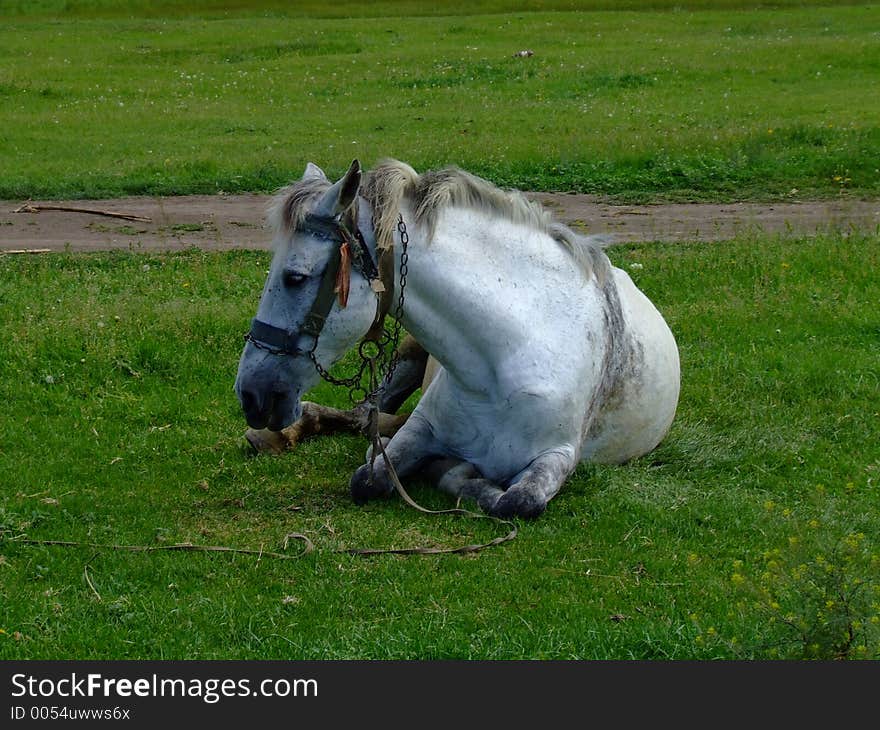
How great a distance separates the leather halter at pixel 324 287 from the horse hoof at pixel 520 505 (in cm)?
115

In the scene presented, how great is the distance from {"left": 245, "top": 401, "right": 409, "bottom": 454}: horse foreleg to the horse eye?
1900 millimetres

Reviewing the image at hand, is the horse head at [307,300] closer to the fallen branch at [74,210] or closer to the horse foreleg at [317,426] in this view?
the horse foreleg at [317,426]

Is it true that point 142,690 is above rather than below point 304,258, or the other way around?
below

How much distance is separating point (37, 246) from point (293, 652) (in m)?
10.1

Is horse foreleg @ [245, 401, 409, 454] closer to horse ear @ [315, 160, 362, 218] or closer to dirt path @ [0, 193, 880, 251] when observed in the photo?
horse ear @ [315, 160, 362, 218]

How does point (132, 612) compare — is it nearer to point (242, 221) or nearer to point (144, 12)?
point (242, 221)

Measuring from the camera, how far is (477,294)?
6.74 metres

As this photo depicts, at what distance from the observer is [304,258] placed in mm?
6371

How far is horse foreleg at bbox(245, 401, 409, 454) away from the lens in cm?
827

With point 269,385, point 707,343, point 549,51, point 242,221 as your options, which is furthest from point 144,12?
point 269,385

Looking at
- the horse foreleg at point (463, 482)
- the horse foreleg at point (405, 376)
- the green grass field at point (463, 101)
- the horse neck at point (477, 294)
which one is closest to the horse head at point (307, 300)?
the horse neck at point (477, 294)

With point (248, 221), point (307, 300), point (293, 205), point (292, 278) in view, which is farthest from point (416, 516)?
point (248, 221)

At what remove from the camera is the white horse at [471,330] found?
254 inches

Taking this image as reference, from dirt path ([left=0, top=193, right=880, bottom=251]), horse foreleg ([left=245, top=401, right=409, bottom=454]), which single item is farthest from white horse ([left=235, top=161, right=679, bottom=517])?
dirt path ([left=0, top=193, right=880, bottom=251])
